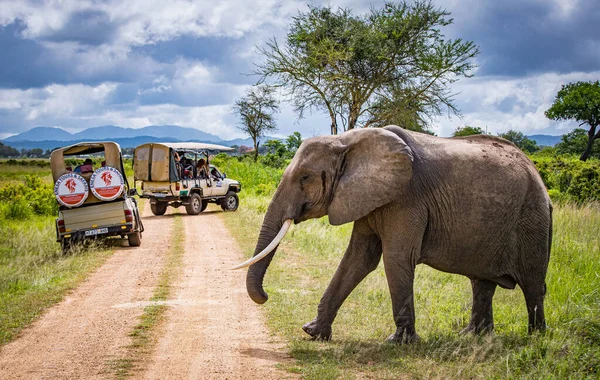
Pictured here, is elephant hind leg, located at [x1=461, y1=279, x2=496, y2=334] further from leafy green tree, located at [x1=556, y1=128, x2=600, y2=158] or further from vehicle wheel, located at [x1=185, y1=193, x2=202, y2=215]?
leafy green tree, located at [x1=556, y1=128, x2=600, y2=158]

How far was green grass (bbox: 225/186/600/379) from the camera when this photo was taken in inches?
238

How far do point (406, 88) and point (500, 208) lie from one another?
2301cm

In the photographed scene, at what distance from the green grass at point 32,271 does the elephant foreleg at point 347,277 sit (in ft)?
11.6

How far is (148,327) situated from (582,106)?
50779mm

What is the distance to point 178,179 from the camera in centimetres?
2355

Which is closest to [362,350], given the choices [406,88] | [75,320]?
[75,320]

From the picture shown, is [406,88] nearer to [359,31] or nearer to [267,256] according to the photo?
[359,31]

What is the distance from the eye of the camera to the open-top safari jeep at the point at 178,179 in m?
23.5

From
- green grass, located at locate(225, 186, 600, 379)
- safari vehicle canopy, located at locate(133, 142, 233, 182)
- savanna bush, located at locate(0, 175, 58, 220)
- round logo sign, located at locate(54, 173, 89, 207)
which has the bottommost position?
green grass, located at locate(225, 186, 600, 379)

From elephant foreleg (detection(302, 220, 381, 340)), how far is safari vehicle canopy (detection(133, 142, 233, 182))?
1691 centimetres

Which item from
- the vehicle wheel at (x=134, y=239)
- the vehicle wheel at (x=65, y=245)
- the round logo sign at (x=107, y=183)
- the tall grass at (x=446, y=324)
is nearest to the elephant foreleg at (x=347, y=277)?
the tall grass at (x=446, y=324)

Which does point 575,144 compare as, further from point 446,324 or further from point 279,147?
point 446,324

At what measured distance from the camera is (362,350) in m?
6.53

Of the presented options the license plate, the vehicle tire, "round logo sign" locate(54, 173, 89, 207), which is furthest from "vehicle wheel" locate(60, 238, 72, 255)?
the vehicle tire
